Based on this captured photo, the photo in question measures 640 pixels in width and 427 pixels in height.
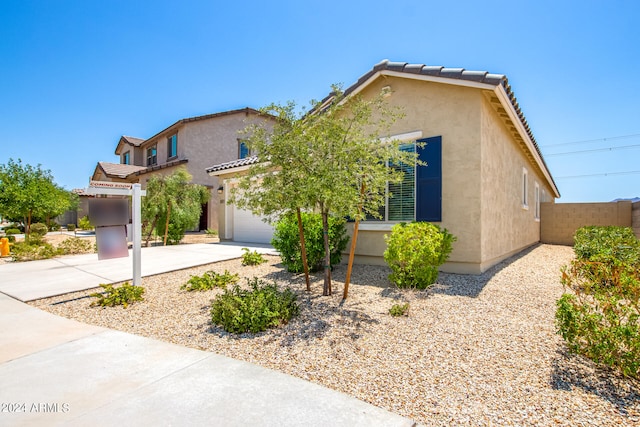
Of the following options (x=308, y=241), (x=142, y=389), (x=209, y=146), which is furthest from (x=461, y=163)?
(x=209, y=146)

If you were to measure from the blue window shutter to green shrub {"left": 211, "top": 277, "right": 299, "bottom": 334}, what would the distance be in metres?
3.89

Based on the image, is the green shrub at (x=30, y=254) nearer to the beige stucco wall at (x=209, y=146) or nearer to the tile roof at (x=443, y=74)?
the beige stucco wall at (x=209, y=146)

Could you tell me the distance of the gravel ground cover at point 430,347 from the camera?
2412 millimetres

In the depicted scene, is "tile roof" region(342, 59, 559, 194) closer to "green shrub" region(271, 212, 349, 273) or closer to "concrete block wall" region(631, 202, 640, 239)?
"green shrub" region(271, 212, 349, 273)

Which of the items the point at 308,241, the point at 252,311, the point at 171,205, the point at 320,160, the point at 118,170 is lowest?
the point at 252,311

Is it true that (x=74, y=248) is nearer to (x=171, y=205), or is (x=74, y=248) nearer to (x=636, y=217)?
(x=171, y=205)

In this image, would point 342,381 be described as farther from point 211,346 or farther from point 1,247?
point 1,247

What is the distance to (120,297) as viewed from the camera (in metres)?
5.16

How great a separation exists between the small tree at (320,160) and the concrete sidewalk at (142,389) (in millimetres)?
2284

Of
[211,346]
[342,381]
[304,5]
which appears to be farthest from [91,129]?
[342,381]

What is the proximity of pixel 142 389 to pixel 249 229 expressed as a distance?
11.3m

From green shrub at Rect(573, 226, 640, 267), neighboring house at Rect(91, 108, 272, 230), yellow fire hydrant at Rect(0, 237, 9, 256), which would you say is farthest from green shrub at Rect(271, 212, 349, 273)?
neighboring house at Rect(91, 108, 272, 230)

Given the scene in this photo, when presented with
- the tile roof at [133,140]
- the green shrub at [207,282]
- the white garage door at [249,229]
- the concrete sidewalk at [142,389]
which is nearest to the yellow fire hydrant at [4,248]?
the white garage door at [249,229]

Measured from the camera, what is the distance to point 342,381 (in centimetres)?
277
